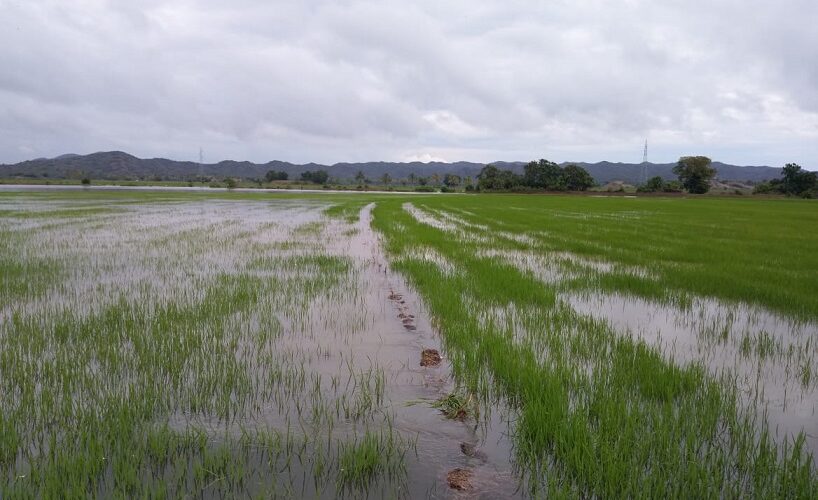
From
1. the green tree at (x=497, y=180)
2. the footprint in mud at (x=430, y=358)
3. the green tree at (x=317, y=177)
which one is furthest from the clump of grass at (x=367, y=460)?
the green tree at (x=317, y=177)

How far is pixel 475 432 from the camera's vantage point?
2.99m

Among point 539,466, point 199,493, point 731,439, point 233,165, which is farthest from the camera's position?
point 233,165

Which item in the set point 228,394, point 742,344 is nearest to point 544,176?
point 742,344

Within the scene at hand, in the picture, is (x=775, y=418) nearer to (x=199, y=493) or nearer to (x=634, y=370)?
(x=634, y=370)

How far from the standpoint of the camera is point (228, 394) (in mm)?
3389

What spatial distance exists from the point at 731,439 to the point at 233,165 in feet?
695

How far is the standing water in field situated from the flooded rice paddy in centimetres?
2

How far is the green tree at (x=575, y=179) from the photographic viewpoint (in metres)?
81.1

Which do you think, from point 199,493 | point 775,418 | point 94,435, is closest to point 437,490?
point 199,493

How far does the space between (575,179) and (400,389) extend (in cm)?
8393

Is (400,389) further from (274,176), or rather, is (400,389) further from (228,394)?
(274,176)

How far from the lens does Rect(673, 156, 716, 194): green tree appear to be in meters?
71.1

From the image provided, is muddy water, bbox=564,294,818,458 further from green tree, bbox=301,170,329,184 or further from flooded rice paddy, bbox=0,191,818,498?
green tree, bbox=301,170,329,184

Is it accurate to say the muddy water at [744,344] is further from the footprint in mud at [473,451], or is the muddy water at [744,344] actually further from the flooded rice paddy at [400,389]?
the footprint in mud at [473,451]
